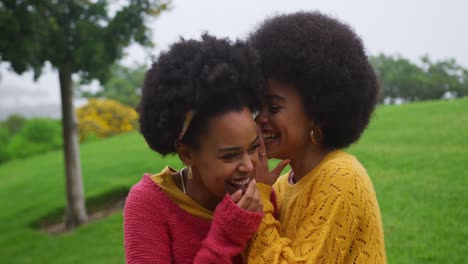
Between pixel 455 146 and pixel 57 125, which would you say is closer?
pixel 455 146

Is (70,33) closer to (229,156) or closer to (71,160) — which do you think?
(71,160)

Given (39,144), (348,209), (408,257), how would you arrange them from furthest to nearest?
(39,144)
(408,257)
(348,209)

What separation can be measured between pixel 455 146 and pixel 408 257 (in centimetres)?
386

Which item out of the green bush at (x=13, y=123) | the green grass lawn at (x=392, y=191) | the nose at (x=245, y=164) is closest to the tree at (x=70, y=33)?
the green grass lawn at (x=392, y=191)

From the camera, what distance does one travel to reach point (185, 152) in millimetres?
2178

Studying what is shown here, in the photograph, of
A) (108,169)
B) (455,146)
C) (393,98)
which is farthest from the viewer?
(393,98)

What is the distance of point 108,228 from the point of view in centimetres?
832

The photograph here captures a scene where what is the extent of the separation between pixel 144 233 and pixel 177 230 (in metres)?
0.14

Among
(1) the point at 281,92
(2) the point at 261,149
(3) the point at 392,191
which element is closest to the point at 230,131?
(2) the point at 261,149

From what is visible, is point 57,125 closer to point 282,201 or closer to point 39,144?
point 39,144

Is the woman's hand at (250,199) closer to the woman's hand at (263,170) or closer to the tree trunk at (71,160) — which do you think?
the woman's hand at (263,170)

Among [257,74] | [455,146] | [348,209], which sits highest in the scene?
[257,74]

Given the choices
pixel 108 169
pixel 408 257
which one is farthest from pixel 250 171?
pixel 108 169

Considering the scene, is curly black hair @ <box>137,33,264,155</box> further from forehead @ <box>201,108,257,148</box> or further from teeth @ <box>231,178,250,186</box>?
teeth @ <box>231,178,250,186</box>
